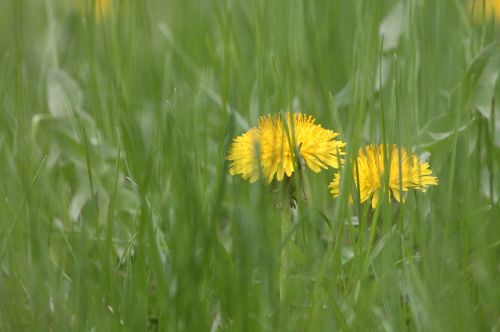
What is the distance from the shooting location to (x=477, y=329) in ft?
2.96

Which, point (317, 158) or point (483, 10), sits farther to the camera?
point (483, 10)

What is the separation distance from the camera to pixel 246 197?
48.1 inches

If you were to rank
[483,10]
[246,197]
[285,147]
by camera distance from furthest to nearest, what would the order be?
[483,10], [246,197], [285,147]

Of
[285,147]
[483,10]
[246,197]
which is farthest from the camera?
[483,10]

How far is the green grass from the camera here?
34.8 inches

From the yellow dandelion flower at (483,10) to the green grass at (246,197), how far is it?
6cm

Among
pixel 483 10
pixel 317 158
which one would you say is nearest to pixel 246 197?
pixel 317 158

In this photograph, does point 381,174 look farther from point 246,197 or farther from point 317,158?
point 246,197

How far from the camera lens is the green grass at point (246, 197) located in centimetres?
88

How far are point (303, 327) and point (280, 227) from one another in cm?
15

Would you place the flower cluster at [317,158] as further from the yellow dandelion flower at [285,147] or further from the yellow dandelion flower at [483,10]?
the yellow dandelion flower at [483,10]

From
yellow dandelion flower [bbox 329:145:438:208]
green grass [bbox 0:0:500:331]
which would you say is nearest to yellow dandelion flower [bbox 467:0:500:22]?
green grass [bbox 0:0:500:331]

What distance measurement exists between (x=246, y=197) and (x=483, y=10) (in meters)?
0.48

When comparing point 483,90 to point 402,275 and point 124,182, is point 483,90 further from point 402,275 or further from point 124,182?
point 124,182
